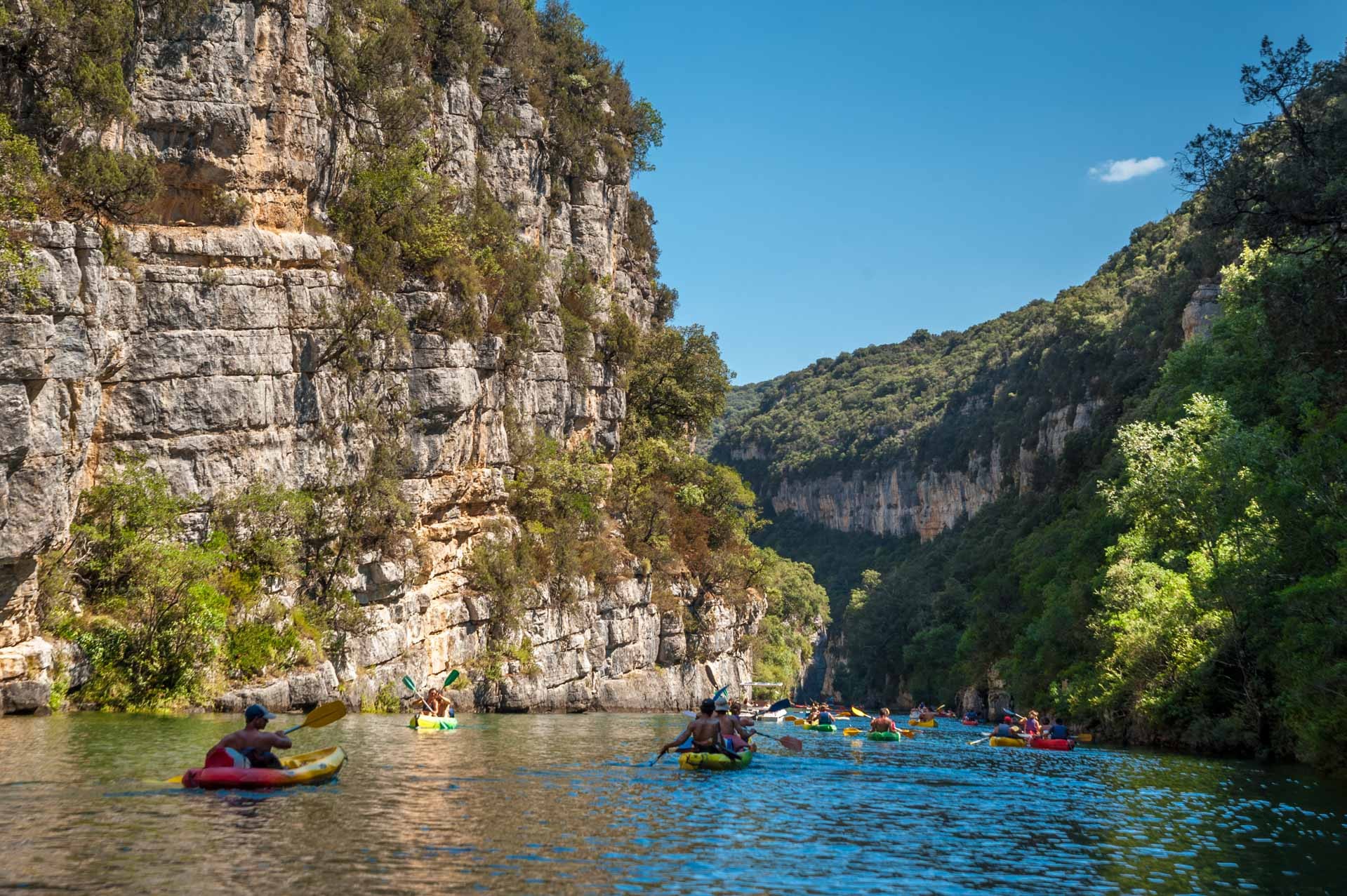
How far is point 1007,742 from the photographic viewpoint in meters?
35.6

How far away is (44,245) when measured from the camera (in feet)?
92.9

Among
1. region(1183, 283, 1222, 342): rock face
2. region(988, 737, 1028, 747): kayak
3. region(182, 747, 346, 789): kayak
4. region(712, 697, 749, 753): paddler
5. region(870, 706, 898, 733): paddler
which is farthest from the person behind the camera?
region(1183, 283, 1222, 342): rock face

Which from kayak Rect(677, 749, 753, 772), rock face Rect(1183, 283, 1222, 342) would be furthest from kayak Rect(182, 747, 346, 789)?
rock face Rect(1183, 283, 1222, 342)

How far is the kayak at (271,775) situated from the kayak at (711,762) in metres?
7.00

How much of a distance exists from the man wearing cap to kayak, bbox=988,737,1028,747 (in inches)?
972

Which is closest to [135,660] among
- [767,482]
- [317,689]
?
[317,689]

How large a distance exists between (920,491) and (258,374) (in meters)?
132

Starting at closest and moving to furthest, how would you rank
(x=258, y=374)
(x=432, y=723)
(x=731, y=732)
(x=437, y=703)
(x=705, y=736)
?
(x=705, y=736) → (x=731, y=732) → (x=432, y=723) → (x=437, y=703) → (x=258, y=374)

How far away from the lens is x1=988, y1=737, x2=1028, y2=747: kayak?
116ft

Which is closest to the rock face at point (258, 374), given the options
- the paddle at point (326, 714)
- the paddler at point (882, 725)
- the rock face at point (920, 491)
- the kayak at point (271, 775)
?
the paddle at point (326, 714)

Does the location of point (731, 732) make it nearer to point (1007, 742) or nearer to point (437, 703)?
point (437, 703)

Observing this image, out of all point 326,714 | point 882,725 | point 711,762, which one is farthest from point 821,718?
point 326,714

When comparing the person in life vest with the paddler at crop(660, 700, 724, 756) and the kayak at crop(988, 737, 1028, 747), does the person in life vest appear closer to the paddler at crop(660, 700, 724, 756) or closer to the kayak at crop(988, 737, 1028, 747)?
the kayak at crop(988, 737, 1028, 747)

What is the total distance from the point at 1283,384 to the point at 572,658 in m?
31.2
